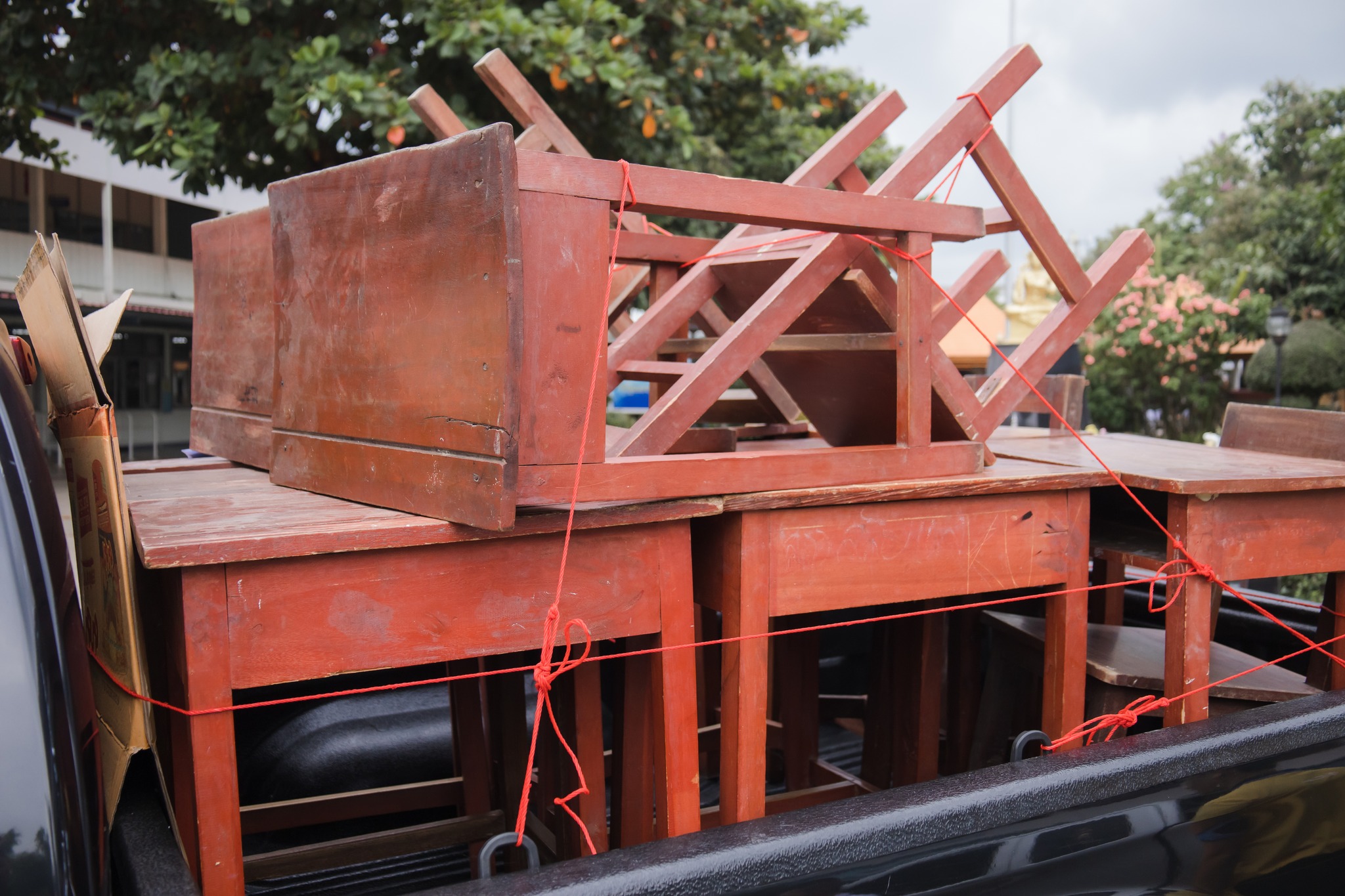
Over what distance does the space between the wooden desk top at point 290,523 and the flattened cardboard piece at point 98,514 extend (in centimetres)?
5

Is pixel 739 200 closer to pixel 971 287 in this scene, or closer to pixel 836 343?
pixel 836 343

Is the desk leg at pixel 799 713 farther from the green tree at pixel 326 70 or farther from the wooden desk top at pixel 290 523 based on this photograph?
the green tree at pixel 326 70

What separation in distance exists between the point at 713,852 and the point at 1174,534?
1.20 metres

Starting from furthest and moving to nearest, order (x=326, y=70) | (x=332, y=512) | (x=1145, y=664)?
(x=326, y=70)
(x=1145, y=664)
(x=332, y=512)

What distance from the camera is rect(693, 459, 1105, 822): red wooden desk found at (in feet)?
5.35

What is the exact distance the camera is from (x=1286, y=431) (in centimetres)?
249

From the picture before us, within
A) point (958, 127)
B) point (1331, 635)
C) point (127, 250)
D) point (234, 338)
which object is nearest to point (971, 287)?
point (958, 127)

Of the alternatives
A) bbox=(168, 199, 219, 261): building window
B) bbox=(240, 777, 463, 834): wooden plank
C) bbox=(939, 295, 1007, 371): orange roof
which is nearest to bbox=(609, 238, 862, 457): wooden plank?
bbox=(240, 777, 463, 834): wooden plank

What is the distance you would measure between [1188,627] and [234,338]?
2001 mm

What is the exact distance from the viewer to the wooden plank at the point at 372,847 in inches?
90.9

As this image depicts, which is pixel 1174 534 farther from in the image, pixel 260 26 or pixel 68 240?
pixel 68 240

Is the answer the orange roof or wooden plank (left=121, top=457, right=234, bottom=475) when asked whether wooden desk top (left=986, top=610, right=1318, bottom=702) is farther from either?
the orange roof

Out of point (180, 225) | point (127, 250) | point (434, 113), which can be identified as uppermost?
point (180, 225)

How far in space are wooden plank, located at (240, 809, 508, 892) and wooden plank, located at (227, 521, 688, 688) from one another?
121 cm
